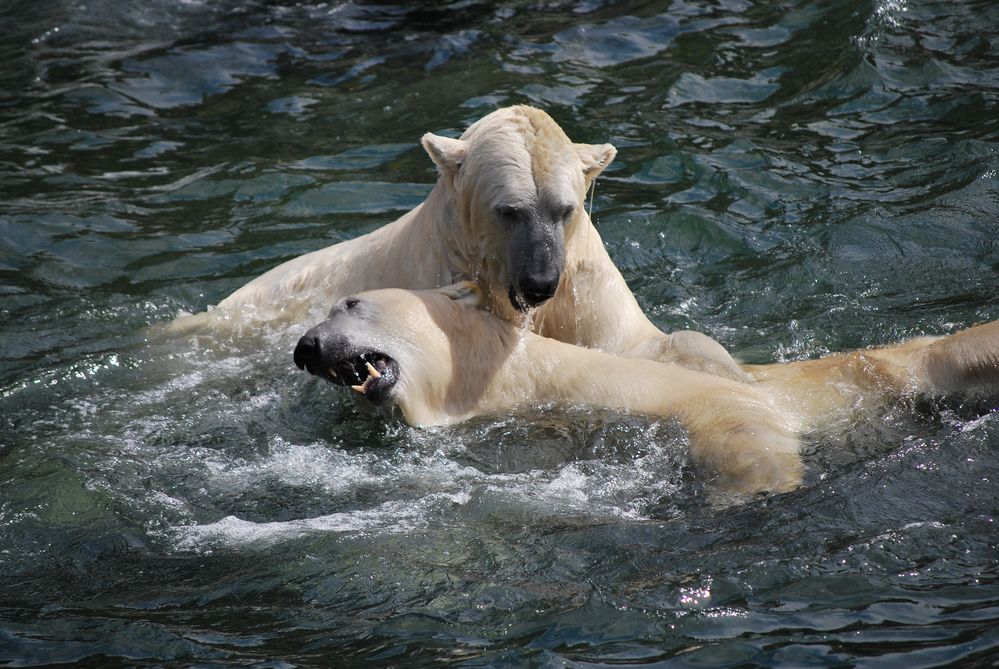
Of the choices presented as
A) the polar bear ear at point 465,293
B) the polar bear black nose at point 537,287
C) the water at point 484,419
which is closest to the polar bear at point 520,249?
the polar bear black nose at point 537,287

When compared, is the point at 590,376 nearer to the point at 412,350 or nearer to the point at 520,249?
the point at 520,249

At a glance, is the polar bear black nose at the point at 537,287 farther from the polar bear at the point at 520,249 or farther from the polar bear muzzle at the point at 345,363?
the polar bear muzzle at the point at 345,363

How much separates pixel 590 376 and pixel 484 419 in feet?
1.73

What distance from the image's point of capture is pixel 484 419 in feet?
17.6

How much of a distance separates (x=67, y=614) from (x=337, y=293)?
9.40ft

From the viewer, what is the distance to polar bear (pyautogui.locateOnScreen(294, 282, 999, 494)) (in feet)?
16.4

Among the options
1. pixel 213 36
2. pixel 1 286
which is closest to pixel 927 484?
pixel 1 286

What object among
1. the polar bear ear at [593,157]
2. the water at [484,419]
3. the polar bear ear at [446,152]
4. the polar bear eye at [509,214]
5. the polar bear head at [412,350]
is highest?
the polar bear ear at [446,152]

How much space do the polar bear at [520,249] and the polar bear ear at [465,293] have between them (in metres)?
0.11

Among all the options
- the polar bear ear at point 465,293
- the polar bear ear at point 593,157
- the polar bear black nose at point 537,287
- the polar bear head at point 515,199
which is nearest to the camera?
the polar bear black nose at point 537,287

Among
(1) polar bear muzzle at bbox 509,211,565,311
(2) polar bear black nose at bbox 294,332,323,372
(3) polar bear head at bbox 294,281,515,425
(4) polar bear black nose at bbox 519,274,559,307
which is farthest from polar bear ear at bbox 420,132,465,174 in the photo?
(2) polar bear black nose at bbox 294,332,323,372

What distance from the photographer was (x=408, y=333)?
5.23 metres

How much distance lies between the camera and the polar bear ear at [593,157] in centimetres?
584

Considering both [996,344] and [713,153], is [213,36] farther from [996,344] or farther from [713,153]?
[996,344]
